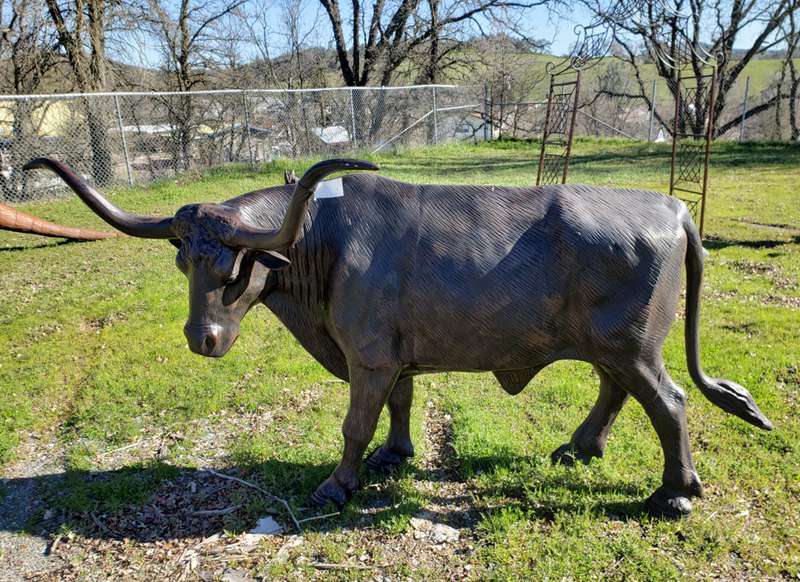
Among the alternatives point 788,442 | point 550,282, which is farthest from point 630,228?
point 788,442

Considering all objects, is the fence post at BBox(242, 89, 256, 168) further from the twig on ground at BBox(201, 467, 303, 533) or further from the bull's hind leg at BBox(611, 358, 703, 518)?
the bull's hind leg at BBox(611, 358, 703, 518)

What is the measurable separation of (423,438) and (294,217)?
2.33 meters

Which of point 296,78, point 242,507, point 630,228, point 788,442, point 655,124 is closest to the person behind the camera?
point 630,228

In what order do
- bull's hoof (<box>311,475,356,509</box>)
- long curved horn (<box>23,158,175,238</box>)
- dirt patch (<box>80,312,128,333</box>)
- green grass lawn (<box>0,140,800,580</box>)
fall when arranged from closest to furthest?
long curved horn (<box>23,158,175,238</box>)
green grass lawn (<box>0,140,800,580</box>)
bull's hoof (<box>311,475,356,509</box>)
dirt patch (<box>80,312,128,333</box>)

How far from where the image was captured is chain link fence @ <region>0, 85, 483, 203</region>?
41.5ft

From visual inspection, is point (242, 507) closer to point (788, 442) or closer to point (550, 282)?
point (550, 282)

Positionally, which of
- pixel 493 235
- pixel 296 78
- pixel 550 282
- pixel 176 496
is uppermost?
pixel 296 78

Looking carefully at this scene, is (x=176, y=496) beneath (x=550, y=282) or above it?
beneath

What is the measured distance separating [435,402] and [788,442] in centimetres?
249

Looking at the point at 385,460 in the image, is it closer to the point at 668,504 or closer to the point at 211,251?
the point at 668,504

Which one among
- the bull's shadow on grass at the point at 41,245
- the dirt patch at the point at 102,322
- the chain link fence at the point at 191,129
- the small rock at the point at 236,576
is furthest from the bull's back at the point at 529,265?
the chain link fence at the point at 191,129

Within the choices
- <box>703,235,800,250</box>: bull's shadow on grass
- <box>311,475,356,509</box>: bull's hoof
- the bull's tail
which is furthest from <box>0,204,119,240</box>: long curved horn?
<box>703,235,800,250</box>: bull's shadow on grass

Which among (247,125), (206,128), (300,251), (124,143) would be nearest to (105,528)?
(300,251)

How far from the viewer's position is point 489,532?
3299 mm
